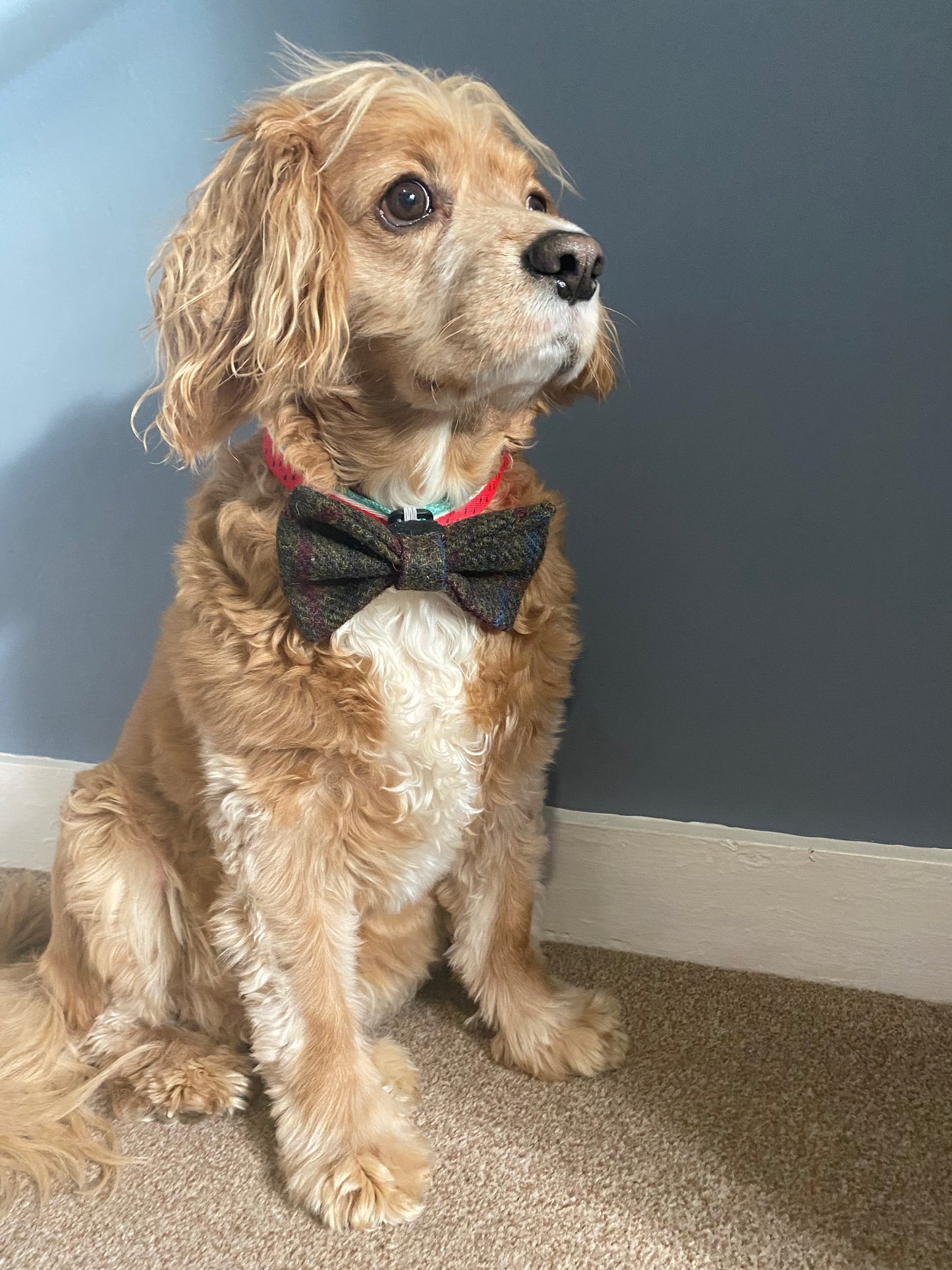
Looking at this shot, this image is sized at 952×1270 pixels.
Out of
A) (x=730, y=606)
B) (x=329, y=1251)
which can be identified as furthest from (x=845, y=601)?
(x=329, y=1251)

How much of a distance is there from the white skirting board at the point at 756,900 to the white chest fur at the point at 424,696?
1.53 ft

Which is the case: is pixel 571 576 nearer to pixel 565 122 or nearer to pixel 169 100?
pixel 565 122

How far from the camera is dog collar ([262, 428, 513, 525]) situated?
1005 mm

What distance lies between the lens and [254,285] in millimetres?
923

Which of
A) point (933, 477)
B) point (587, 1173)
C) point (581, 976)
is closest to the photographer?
point (587, 1173)

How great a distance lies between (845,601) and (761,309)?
0.42 metres

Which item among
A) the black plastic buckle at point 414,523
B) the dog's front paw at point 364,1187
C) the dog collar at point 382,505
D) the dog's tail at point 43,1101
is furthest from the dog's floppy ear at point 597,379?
the dog's tail at point 43,1101

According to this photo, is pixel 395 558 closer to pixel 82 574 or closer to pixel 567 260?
pixel 567 260

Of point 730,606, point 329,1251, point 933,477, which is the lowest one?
point 329,1251

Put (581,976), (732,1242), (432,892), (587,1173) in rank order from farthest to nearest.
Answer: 1. (581,976)
2. (432,892)
3. (587,1173)
4. (732,1242)

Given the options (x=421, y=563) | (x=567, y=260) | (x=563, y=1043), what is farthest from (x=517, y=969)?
(x=567, y=260)

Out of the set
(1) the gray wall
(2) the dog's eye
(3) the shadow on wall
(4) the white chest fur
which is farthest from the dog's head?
(3) the shadow on wall

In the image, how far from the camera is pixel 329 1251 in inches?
38.2

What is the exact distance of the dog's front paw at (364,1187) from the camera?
99 cm
